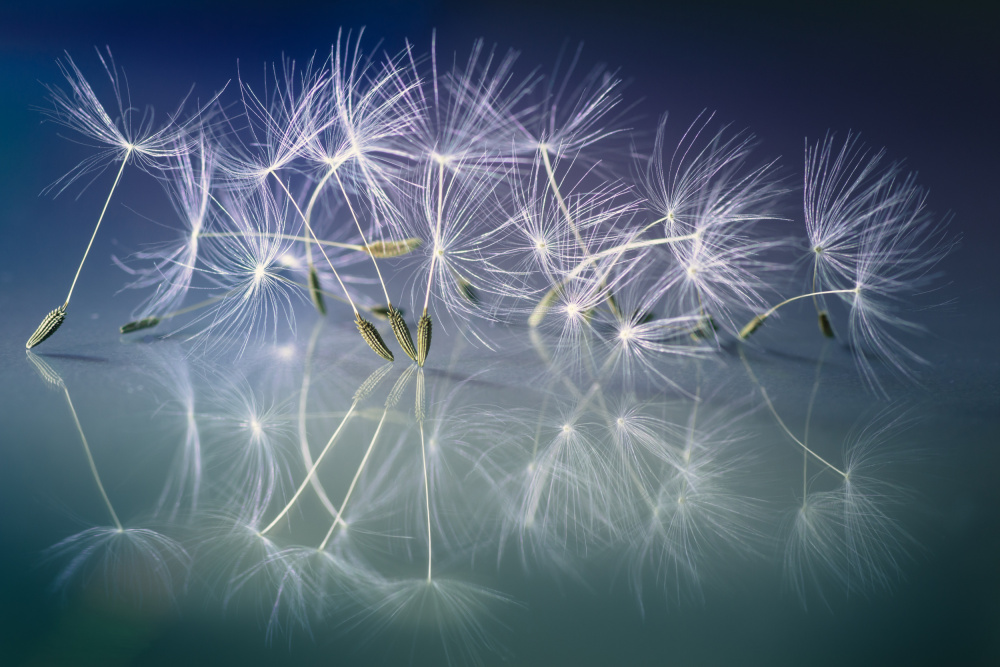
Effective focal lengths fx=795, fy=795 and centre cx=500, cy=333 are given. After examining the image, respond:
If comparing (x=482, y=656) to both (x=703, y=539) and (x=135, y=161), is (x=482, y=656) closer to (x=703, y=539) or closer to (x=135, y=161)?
(x=703, y=539)

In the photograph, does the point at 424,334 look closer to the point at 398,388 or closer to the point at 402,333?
the point at 402,333

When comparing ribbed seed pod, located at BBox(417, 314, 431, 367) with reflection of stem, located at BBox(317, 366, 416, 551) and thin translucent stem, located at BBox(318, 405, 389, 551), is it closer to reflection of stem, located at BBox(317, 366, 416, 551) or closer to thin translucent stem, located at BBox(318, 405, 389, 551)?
reflection of stem, located at BBox(317, 366, 416, 551)

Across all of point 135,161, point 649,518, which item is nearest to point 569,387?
point 649,518

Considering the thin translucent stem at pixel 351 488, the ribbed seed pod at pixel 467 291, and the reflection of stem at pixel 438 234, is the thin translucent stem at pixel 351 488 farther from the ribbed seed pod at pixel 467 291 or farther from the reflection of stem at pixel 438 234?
the ribbed seed pod at pixel 467 291

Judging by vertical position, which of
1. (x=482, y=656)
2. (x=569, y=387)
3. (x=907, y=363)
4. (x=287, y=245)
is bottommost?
(x=482, y=656)

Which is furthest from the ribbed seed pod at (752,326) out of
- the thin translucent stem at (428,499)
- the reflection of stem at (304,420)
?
the reflection of stem at (304,420)

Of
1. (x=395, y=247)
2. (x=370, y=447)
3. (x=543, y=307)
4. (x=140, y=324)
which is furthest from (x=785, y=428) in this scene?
(x=140, y=324)
